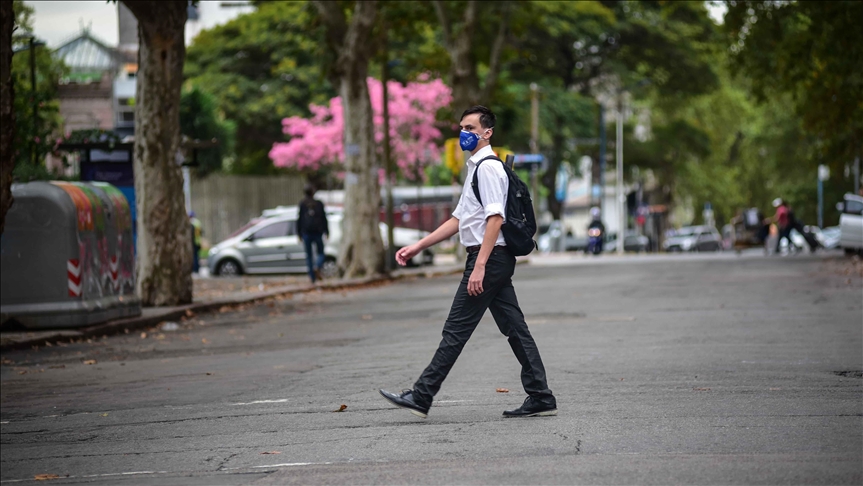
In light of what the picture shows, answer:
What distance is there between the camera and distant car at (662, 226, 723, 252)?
222ft

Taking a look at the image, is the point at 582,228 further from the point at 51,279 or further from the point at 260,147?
the point at 51,279

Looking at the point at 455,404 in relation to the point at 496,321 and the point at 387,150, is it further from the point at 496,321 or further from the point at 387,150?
the point at 387,150

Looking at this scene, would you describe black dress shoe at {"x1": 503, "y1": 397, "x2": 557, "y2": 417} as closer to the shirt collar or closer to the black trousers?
the black trousers

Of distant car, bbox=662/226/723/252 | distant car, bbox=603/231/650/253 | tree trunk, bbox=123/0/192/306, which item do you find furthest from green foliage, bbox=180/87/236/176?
tree trunk, bbox=123/0/192/306

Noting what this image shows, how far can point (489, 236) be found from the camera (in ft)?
26.0

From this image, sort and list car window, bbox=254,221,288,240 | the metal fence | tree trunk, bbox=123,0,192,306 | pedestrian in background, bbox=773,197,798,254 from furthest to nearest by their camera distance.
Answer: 1. the metal fence
2. pedestrian in background, bbox=773,197,798,254
3. car window, bbox=254,221,288,240
4. tree trunk, bbox=123,0,192,306

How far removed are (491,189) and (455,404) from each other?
64.0 inches

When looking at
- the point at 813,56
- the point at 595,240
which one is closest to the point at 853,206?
the point at 813,56

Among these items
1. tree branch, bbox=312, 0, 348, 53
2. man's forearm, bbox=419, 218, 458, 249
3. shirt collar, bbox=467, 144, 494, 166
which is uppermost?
tree branch, bbox=312, 0, 348, 53

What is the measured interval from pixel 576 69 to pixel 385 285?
2765 centimetres

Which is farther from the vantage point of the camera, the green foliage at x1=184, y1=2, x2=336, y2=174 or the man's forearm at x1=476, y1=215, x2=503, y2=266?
the green foliage at x1=184, y1=2, x2=336, y2=174

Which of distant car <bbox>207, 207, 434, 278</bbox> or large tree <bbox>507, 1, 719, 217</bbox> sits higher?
large tree <bbox>507, 1, 719, 217</bbox>

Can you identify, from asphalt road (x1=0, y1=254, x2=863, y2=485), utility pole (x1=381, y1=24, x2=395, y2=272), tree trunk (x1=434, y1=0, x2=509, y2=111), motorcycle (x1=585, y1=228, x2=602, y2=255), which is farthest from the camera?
motorcycle (x1=585, y1=228, x2=602, y2=255)

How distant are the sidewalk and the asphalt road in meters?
0.33
